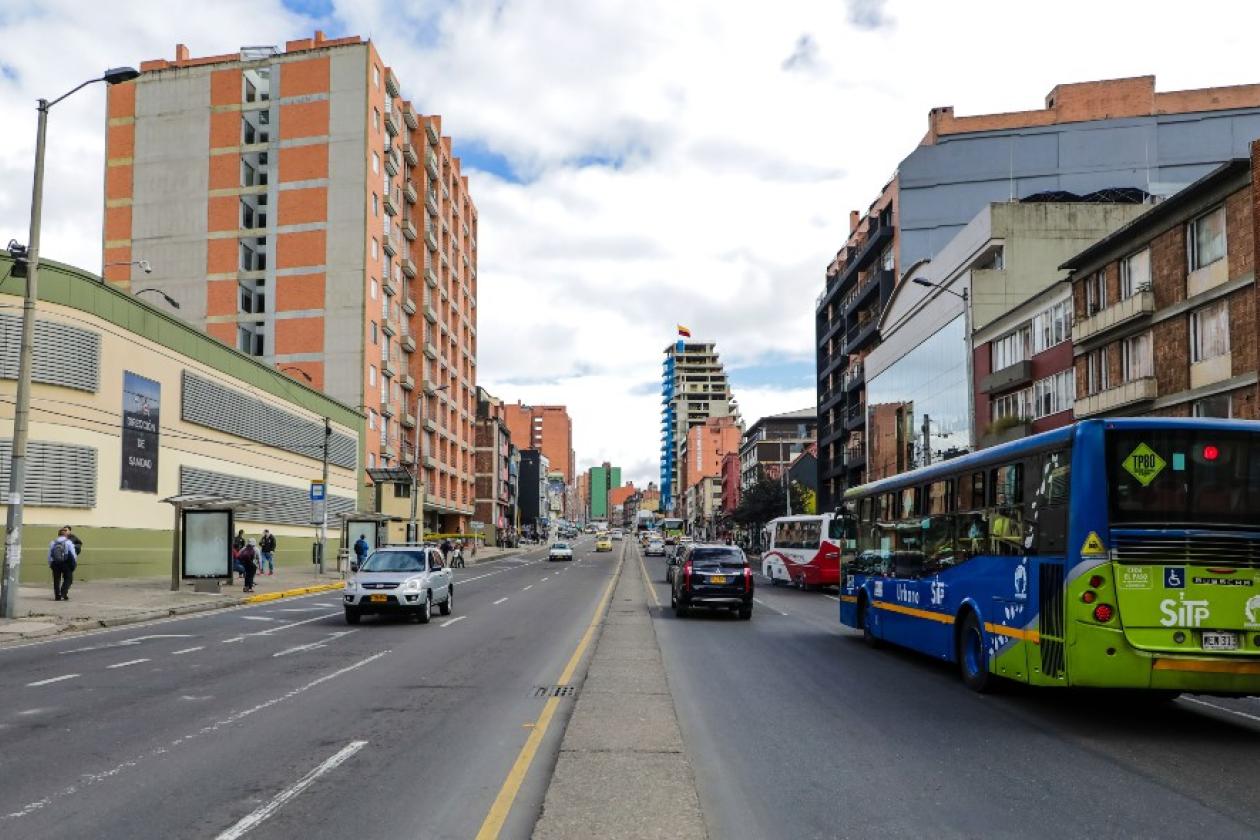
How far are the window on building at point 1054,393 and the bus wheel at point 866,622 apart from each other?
23.8 meters

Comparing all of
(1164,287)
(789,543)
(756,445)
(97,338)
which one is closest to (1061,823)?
(1164,287)

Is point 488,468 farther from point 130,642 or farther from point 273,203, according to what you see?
point 130,642

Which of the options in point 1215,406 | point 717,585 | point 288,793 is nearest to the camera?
point 288,793

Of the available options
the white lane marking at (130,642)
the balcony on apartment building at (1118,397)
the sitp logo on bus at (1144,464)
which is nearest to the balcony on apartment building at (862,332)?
the balcony on apartment building at (1118,397)

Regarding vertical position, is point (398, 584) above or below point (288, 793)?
above

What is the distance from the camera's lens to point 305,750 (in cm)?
835

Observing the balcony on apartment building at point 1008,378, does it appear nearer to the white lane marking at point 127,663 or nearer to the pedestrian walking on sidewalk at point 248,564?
the pedestrian walking on sidewalk at point 248,564

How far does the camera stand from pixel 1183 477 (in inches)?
387

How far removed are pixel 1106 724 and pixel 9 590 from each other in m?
20.0

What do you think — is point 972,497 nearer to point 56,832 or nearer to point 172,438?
point 56,832

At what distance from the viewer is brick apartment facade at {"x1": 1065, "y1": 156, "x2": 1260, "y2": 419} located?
28641 mm

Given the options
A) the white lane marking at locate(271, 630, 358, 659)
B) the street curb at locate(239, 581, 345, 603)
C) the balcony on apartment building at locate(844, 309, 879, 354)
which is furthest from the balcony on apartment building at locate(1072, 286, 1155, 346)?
the balcony on apartment building at locate(844, 309, 879, 354)

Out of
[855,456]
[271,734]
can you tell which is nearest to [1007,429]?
[855,456]

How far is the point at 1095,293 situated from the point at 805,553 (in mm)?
14215
